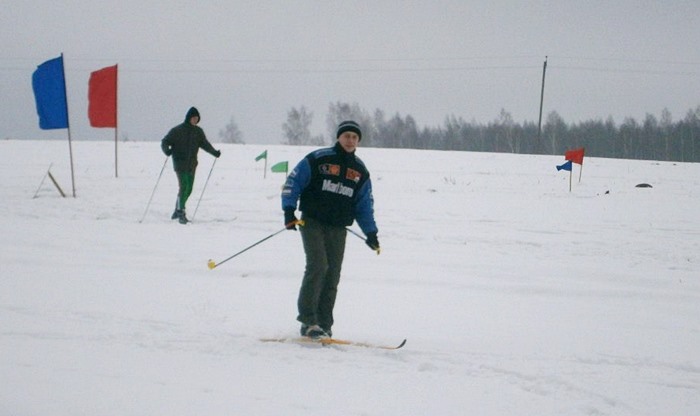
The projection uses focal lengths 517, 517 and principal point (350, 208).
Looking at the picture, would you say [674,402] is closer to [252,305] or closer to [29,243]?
[252,305]

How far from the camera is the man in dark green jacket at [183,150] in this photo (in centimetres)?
1018

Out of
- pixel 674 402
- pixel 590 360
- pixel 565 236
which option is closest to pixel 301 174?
pixel 590 360

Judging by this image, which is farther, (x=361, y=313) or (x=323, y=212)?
(x=361, y=313)

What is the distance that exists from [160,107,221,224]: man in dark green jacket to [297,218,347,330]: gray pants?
6042 mm

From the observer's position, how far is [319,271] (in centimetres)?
466

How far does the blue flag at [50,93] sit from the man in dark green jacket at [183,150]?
4383mm

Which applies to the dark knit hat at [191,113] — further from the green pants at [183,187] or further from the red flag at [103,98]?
the red flag at [103,98]

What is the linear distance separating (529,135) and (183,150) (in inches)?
3249

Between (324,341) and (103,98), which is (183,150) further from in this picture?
(324,341)

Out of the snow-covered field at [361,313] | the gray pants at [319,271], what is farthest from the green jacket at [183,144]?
the gray pants at [319,271]

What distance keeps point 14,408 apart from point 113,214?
8298mm

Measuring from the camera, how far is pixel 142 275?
6.57 meters

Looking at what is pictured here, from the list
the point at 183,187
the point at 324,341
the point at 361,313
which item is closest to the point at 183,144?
the point at 183,187

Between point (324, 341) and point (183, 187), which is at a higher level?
point (183, 187)
